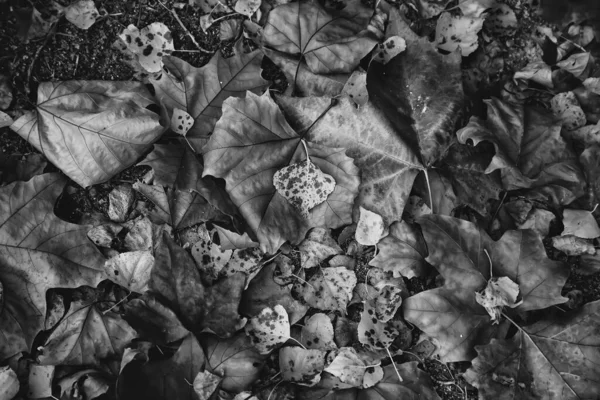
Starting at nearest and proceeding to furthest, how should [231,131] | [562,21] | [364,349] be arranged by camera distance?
[231,131], [364,349], [562,21]

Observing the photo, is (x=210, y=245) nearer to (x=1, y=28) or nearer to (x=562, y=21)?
(x=1, y=28)

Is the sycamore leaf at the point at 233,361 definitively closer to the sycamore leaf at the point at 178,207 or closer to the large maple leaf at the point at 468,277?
the sycamore leaf at the point at 178,207

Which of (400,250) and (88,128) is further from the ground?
(88,128)

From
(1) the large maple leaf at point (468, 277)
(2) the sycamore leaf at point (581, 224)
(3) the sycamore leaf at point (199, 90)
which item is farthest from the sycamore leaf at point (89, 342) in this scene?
(2) the sycamore leaf at point (581, 224)

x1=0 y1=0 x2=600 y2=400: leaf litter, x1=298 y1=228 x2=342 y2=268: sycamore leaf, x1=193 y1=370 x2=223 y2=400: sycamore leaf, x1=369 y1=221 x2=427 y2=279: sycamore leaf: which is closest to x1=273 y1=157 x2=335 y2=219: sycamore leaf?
x1=0 y1=0 x2=600 y2=400: leaf litter

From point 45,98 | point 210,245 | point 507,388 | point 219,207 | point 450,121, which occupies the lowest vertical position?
point 507,388

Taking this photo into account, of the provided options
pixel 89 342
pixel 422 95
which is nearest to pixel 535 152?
pixel 422 95

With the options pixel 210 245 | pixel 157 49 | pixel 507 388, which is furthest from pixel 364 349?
pixel 157 49

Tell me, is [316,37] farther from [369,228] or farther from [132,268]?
[132,268]
